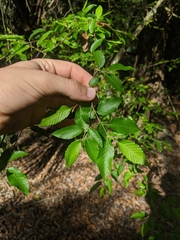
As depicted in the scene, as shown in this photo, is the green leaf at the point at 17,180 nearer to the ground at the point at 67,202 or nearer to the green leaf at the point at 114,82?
the green leaf at the point at 114,82

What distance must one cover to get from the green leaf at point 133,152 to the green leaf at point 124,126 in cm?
6

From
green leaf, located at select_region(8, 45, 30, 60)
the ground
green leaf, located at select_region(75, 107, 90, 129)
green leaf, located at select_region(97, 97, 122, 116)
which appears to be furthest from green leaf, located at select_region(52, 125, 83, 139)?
the ground

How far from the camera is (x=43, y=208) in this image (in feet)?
9.93

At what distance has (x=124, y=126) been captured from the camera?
904 mm

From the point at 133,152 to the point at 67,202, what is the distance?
2.60 m

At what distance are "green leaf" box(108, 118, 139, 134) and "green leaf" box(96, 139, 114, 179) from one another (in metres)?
0.08

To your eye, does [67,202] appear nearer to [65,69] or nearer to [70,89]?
[65,69]

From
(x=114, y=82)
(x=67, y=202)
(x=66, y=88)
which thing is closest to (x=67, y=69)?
(x=66, y=88)

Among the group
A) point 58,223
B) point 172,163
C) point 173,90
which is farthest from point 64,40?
point 173,90

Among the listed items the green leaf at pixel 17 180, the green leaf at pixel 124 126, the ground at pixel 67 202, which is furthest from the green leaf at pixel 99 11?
the ground at pixel 67 202

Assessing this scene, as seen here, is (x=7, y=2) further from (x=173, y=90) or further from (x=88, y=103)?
(x=173, y=90)

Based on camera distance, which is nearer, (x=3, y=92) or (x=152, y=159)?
(x=3, y=92)

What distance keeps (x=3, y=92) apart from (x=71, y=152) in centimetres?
49

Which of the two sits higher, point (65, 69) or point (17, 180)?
point (65, 69)
